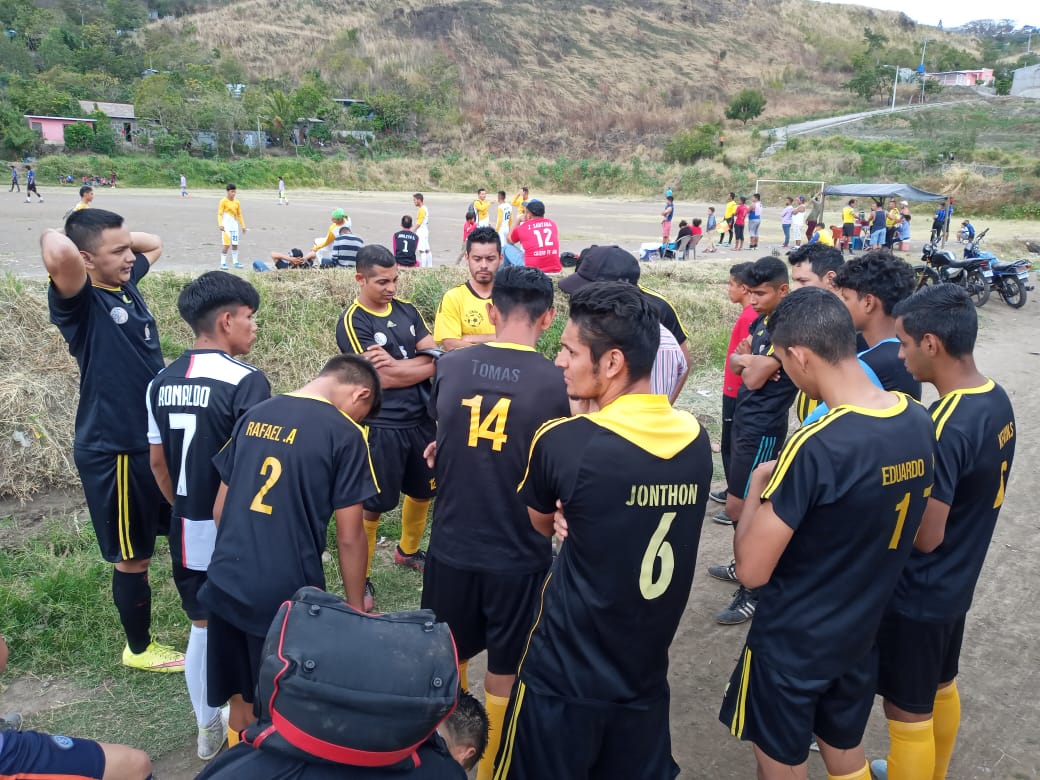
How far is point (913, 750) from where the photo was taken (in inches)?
115

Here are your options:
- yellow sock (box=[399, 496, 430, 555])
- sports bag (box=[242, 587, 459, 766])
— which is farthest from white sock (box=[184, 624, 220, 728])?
sports bag (box=[242, 587, 459, 766])

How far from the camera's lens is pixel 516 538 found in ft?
9.94

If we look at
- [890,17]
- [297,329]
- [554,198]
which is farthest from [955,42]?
[297,329]

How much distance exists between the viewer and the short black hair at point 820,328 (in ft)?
8.25

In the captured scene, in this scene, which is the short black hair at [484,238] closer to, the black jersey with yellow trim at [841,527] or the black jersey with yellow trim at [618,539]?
the black jersey with yellow trim at [618,539]

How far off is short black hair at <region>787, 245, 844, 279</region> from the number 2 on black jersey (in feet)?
8.91

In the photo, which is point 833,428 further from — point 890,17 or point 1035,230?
point 890,17

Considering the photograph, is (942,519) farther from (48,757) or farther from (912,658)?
(48,757)

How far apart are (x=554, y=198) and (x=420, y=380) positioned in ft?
137

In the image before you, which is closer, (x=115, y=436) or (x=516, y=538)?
(x=516, y=538)

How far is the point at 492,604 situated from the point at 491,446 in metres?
0.68

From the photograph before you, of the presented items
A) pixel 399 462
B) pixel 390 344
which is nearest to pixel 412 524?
pixel 399 462

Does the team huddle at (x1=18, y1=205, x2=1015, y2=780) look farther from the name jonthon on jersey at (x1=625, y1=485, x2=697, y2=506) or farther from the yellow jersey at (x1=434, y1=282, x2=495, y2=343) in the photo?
the yellow jersey at (x1=434, y1=282, x2=495, y2=343)

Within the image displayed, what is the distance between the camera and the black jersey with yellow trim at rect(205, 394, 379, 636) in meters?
2.70
